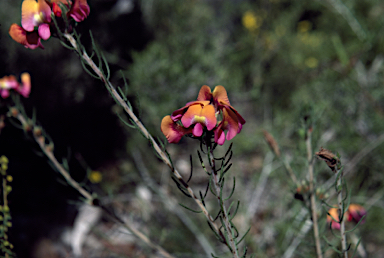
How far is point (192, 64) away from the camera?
95.8 inches

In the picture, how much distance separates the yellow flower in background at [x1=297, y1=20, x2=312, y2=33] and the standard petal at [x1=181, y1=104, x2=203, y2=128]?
3493 millimetres

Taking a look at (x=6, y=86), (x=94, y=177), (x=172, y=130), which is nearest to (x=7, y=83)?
(x=6, y=86)

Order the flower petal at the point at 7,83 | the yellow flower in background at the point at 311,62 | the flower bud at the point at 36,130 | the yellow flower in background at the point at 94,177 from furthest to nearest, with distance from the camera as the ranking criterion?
the yellow flower in background at the point at 311,62
the yellow flower in background at the point at 94,177
the flower petal at the point at 7,83
the flower bud at the point at 36,130

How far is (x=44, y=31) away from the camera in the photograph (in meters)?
0.59

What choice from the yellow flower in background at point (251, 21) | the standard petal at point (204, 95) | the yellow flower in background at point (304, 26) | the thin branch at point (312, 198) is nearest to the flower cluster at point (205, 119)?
the standard petal at point (204, 95)

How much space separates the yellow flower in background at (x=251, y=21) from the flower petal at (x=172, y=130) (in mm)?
3262

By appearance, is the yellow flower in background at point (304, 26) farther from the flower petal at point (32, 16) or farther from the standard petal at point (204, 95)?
the flower petal at point (32, 16)

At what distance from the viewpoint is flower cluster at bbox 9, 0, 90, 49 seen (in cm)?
59

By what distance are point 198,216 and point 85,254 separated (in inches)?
33.6

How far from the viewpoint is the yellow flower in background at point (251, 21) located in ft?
11.3

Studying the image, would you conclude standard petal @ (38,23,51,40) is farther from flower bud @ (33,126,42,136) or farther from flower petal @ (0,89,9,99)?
flower petal @ (0,89,9,99)

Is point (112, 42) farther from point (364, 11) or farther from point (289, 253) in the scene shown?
point (364, 11)

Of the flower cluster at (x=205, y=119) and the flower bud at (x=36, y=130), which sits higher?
the flower bud at (x=36, y=130)

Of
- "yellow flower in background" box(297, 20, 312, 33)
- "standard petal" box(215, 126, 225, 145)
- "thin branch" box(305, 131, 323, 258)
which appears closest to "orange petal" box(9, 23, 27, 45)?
"standard petal" box(215, 126, 225, 145)
